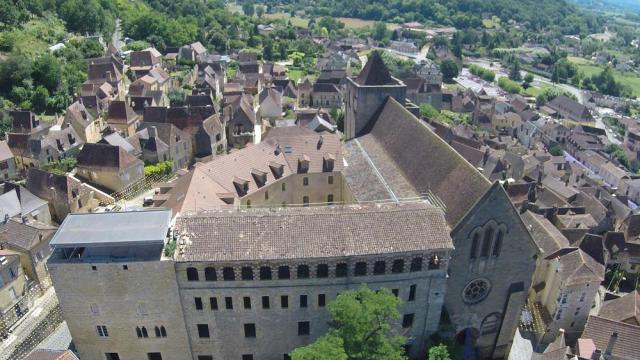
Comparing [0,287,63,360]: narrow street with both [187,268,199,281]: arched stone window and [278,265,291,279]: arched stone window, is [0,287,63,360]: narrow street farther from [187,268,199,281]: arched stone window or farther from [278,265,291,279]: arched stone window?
[278,265,291,279]: arched stone window

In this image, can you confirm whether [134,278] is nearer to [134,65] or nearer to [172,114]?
[172,114]

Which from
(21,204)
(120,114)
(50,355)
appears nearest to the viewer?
(50,355)

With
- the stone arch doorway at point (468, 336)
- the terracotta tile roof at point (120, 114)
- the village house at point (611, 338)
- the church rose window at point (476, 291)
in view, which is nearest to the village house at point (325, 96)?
the terracotta tile roof at point (120, 114)

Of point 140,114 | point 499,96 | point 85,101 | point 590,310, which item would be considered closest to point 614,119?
point 499,96

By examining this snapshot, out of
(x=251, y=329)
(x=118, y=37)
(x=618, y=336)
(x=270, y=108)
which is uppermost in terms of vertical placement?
(x=118, y=37)

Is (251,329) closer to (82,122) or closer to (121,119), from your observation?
(82,122)

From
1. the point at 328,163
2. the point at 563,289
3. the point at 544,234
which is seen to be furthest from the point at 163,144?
the point at 563,289

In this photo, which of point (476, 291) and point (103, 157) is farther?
point (103, 157)
